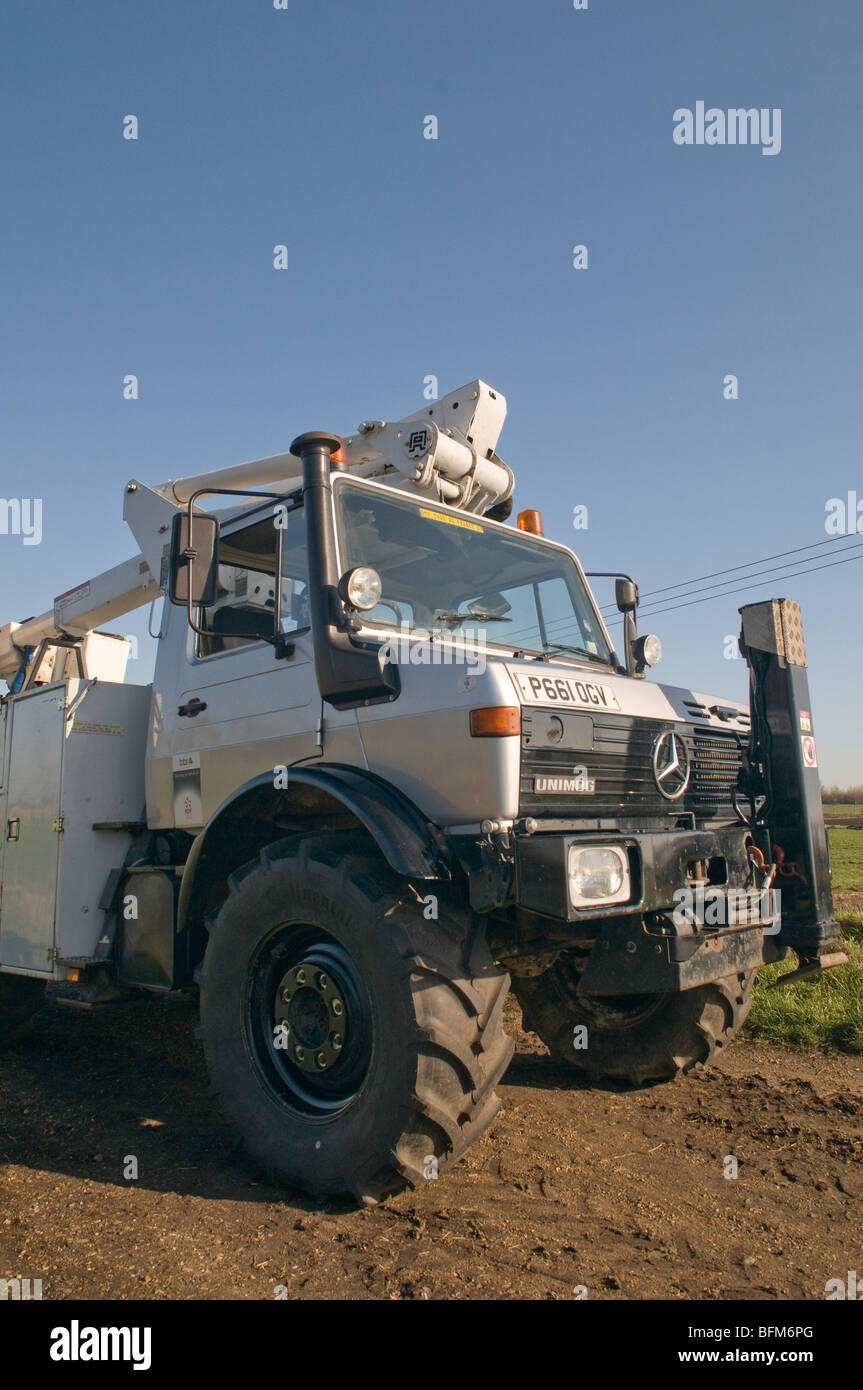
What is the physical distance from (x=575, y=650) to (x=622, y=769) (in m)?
1.20

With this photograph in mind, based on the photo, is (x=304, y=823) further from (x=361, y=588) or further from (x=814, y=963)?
(x=814, y=963)

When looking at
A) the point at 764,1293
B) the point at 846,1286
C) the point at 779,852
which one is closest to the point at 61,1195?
the point at 764,1293

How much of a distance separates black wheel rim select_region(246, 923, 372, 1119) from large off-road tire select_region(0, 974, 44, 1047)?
303 centimetres

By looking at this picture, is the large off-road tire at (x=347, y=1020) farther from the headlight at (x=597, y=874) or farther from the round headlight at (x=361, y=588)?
the round headlight at (x=361, y=588)

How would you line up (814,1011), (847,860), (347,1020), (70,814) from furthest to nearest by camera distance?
(847,860) < (814,1011) < (70,814) < (347,1020)

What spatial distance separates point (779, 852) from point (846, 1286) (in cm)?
192

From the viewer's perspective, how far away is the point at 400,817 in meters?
3.50

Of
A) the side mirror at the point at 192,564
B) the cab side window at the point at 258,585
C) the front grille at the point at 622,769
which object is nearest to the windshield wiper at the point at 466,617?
the cab side window at the point at 258,585

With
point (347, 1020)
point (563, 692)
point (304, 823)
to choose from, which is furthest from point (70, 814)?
point (563, 692)

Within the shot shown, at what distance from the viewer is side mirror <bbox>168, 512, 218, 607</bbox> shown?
412 centimetres

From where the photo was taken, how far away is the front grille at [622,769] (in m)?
3.56

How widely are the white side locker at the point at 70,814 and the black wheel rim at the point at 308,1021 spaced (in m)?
1.81

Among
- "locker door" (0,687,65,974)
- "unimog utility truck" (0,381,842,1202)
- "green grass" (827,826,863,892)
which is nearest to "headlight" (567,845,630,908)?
"unimog utility truck" (0,381,842,1202)
